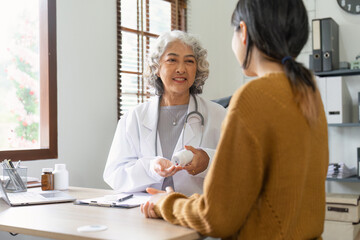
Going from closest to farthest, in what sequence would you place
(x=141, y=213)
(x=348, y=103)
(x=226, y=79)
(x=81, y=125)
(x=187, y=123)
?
1. (x=141, y=213)
2. (x=187, y=123)
3. (x=81, y=125)
4. (x=348, y=103)
5. (x=226, y=79)

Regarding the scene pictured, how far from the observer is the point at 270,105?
104 centimetres

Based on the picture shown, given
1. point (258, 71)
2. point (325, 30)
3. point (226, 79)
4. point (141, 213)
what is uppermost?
point (325, 30)

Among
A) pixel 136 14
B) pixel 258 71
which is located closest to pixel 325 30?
pixel 136 14

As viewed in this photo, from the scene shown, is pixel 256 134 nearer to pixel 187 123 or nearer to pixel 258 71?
pixel 258 71

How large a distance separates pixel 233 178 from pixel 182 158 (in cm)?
74

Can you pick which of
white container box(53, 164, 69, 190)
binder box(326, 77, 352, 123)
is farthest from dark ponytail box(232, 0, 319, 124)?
binder box(326, 77, 352, 123)

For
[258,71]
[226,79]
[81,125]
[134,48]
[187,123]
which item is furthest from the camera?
[226,79]

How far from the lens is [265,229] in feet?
3.50

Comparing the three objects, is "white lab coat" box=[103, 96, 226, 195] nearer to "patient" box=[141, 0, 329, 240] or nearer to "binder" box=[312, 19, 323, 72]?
"patient" box=[141, 0, 329, 240]

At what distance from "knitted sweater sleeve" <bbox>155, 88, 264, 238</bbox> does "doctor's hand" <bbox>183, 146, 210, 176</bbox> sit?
2.55 ft

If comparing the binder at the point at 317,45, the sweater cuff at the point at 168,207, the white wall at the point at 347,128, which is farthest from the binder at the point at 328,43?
the sweater cuff at the point at 168,207

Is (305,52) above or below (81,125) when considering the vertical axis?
above

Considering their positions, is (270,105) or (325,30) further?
(325,30)

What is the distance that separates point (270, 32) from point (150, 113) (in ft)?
3.93
